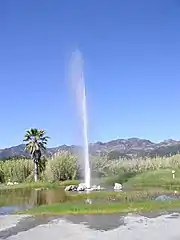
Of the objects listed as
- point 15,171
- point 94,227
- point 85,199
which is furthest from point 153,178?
point 94,227

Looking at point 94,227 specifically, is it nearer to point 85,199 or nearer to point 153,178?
point 85,199

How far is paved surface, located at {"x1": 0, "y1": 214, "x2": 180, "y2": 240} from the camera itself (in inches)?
734

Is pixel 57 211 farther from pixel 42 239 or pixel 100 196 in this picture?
pixel 100 196

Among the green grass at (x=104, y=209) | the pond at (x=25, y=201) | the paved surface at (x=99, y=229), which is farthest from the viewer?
the pond at (x=25, y=201)

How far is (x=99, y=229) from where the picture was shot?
20688mm

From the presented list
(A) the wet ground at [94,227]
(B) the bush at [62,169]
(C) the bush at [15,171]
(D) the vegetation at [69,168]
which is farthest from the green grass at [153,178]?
(A) the wet ground at [94,227]

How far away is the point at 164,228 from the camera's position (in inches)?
797

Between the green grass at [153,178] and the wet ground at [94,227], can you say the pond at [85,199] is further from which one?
the green grass at [153,178]

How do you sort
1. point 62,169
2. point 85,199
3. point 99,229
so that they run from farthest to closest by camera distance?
point 62,169
point 85,199
point 99,229

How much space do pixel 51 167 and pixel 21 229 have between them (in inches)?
2156

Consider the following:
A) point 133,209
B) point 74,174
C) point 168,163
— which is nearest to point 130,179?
point 74,174

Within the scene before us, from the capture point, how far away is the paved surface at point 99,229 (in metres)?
18.7

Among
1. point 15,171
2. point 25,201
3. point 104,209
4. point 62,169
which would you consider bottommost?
point 104,209

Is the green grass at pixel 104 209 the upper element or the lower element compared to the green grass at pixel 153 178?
lower
